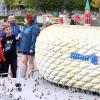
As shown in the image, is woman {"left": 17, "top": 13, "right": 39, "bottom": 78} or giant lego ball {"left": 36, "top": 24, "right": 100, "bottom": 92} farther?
woman {"left": 17, "top": 13, "right": 39, "bottom": 78}

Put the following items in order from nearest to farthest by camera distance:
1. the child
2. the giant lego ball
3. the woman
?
the giant lego ball
the woman
the child

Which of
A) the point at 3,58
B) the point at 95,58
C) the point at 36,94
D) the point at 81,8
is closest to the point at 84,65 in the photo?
the point at 95,58

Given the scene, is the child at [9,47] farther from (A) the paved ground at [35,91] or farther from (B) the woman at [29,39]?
(A) the paved ground at [35,91]

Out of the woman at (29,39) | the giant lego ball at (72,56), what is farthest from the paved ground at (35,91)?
the woman at (29,39)

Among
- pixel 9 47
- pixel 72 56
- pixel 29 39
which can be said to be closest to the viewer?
pixel 72 56

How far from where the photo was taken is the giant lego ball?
6.97 meters

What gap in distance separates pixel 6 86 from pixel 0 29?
290cm

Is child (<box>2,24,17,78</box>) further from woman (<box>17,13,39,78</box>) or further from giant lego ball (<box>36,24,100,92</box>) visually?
giant lego ball (<box>36,24,100,92</box>)

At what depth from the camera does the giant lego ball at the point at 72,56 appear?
697 cm

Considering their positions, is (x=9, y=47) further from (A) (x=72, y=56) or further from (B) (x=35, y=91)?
(A) (x=72, y=56)

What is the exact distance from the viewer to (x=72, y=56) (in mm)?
7230

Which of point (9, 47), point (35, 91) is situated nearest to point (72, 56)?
point (35, 91)

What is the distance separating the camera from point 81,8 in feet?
231

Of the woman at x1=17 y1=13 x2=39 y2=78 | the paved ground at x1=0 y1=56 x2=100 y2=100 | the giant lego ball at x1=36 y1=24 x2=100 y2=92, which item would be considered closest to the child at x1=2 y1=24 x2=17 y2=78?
the woman at x1=17 y1=13 x2=39 y2=78
